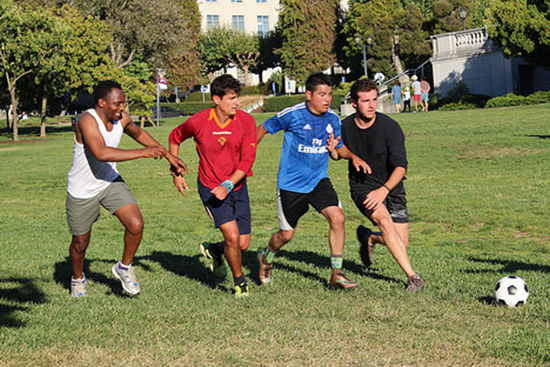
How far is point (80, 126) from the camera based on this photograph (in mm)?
6387

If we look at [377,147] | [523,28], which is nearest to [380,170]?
Answer: [377,147]

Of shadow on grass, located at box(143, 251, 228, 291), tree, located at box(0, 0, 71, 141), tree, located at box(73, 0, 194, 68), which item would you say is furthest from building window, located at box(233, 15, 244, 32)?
shadow on grass, located at box(143, 251, 228, 291)

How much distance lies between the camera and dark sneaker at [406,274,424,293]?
6.49 metres

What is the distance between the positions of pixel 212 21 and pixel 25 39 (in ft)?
175

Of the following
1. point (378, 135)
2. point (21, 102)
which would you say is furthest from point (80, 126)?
point (21, 102)

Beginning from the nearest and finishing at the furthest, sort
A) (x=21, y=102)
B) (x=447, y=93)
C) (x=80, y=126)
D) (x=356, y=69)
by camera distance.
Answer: (x=80, y=126) < (x=447, y=93) < (x=21, y=102) < (x=356, y=69)

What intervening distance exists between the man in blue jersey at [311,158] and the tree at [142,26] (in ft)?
142

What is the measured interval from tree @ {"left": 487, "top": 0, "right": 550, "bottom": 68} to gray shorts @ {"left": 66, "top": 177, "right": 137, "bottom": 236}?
32283 millimetres

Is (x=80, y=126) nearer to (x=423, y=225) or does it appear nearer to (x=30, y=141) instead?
(x=423, y=225)

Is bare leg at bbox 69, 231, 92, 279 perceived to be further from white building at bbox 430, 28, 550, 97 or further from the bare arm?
white building at bbox 430, 28, 550, 97

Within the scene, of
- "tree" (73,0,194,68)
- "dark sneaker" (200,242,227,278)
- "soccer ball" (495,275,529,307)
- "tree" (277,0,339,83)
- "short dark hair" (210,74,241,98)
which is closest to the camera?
"soccer ball" (495,275,529,307)

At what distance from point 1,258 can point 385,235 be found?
5.51 meters

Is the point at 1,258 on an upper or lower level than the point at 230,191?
lower

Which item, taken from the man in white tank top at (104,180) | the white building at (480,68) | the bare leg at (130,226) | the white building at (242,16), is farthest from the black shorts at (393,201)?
the white building at (242,16)
